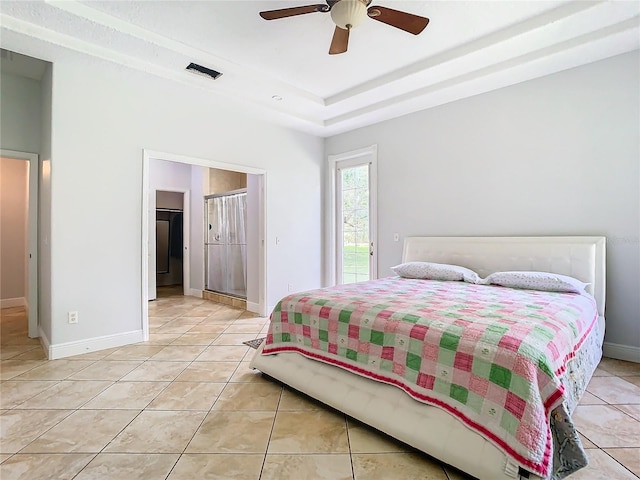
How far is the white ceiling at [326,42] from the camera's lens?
8.18 feet

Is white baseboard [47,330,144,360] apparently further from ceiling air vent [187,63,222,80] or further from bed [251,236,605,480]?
ceiling air vent [187,63,222,80]

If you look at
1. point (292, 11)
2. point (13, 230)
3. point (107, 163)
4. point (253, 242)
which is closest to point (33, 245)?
point (107, 163)

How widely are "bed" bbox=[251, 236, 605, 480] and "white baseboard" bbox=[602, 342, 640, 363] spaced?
1.22ft

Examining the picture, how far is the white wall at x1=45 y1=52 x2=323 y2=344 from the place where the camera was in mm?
2977

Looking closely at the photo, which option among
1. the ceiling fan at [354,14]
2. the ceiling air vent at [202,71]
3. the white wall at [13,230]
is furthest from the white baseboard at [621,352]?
the white wall at [13,230]

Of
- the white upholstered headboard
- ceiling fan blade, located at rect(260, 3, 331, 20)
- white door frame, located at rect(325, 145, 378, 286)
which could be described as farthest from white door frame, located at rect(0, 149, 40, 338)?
the white upholstered headboard

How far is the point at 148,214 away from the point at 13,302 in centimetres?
302

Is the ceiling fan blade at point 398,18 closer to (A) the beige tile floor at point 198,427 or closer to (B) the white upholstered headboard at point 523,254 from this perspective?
(B) the white upholstered headboard at point 523,254

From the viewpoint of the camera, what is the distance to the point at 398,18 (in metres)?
2.15

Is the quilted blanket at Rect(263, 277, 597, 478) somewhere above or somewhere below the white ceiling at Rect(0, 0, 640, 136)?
below

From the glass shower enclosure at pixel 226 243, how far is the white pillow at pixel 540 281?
374 cm

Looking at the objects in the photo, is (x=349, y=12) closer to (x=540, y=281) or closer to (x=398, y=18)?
(x=398, y=18)

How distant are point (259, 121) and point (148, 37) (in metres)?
1.81

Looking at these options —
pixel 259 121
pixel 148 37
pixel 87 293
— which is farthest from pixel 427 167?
pixel 87 293
